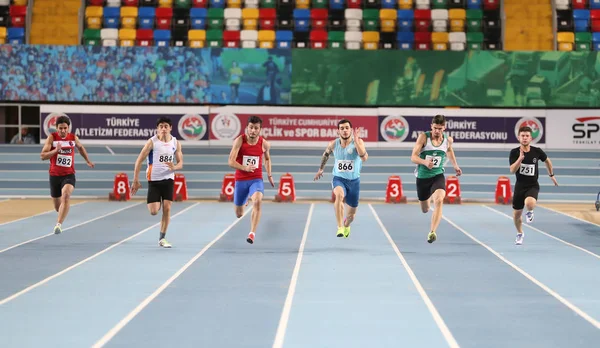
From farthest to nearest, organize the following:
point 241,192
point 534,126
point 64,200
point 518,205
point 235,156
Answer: point 534,126
point 64,200
point 518,205
point 241,192
point 235,156

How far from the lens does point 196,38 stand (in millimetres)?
28172

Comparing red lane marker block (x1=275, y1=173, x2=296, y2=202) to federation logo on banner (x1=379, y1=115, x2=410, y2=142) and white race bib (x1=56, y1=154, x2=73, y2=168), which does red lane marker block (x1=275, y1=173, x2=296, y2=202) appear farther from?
white race bib (x1=56, y1=154, x2=73, y2=168)

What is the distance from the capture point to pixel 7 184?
2541 centimetres

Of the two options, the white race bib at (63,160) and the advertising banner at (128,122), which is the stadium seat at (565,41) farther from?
the white race bib at (63,160)

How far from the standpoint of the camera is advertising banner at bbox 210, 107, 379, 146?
2644cm

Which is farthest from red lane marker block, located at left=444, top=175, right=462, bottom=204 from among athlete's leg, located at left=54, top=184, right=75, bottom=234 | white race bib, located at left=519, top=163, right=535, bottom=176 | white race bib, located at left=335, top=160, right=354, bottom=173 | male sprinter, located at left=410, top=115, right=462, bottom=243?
athlete's leg, located at left=54, top=184, right=75, bottom=234

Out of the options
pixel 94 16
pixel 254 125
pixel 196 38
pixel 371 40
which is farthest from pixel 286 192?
pixel 254 125

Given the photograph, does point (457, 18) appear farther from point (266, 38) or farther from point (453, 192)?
point (453, 192)

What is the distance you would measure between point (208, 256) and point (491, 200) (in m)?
13.7

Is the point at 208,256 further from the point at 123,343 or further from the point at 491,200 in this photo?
the point at 491,200

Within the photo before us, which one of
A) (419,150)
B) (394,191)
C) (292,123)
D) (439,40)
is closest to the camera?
(419,150)

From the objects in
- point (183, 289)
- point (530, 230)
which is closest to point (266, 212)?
point (530, 230)

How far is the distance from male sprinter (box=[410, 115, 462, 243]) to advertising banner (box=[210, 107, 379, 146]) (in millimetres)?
12466

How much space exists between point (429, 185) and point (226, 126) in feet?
43.6
